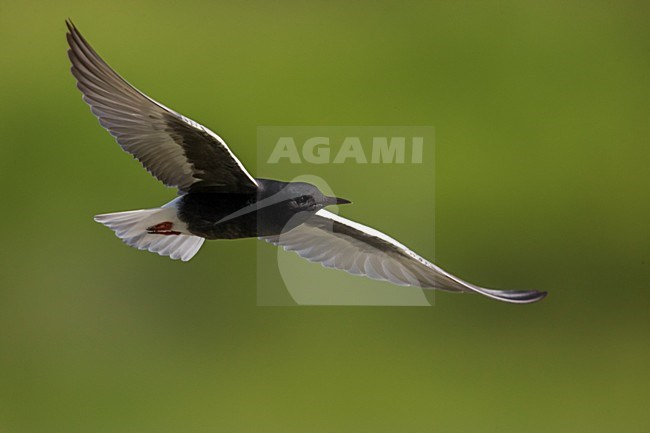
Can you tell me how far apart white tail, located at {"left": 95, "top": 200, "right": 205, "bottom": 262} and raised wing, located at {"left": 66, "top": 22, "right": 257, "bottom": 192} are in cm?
9

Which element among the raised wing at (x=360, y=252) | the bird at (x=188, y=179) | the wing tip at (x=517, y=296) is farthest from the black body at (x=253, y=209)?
the wing tip at (x=517, y=296)

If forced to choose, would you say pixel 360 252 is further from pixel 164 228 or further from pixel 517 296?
pixel 164 228

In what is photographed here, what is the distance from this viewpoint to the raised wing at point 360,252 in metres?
3.10

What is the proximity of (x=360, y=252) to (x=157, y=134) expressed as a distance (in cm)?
80

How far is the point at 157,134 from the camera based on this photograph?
2732 millimetres

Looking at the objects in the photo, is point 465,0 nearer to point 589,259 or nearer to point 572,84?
point 572,84

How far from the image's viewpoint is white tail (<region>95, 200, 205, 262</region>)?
9.30ft

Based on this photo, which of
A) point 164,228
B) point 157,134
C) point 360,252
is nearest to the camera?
point 157,134

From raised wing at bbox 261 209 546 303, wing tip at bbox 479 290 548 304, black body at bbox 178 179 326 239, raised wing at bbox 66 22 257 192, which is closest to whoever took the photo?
raised wing at bbox 66 22 257 192

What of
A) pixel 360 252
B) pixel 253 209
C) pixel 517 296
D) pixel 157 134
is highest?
pixel 157 134

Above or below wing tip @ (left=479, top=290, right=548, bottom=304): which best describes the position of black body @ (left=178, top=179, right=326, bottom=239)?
above

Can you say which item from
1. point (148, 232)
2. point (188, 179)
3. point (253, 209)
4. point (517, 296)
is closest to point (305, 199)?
point (253, 209)

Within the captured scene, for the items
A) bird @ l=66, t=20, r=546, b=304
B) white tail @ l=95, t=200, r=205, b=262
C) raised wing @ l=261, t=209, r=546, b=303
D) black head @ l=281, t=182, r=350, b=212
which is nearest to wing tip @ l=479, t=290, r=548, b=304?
bird @ l=66, t=20, r=546, b=304

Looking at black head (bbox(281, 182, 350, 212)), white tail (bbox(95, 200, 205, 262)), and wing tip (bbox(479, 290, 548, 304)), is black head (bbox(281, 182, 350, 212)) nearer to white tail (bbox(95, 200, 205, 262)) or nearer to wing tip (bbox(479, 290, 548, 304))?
white tail (bbox(95, 200, 205, 262))
